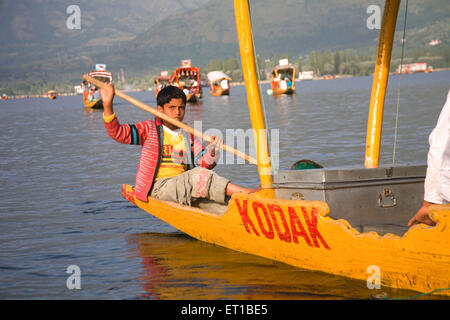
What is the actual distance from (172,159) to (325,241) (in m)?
2.54

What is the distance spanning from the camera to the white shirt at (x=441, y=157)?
4.32 meters

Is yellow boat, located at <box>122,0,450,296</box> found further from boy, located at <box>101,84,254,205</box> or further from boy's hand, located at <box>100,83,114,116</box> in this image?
boy's hand, located at <box>100,83,114,116</box>

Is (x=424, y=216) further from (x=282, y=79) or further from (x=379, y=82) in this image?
(x=282, y=79)

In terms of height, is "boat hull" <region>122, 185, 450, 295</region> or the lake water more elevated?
"boat hull" <region>122, 185, 450, 295</region>

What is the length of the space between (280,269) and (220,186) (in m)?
1.36

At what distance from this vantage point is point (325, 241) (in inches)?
219

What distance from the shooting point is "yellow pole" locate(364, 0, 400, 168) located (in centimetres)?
704

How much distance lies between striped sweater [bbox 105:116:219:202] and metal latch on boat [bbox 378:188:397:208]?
2.26 m

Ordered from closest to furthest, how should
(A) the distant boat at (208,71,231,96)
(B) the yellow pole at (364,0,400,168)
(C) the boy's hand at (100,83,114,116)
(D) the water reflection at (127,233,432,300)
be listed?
(D) the water reflection at (127,233,432,300)
(C) the boy's hand at (100,83,114,116)
(B) the yellow pole at (364,0,400,168)
(A) the distant boat at (208,71,231,96)

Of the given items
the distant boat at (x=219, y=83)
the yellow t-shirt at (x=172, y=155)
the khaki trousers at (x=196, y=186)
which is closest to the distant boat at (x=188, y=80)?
the distant boat at (x=219, y=83)

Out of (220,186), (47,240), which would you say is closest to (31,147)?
(47,240)

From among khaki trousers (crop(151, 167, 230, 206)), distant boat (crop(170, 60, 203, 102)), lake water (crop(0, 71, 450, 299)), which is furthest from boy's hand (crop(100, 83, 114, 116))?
distant boat (crop(170, 60, 203, 102))

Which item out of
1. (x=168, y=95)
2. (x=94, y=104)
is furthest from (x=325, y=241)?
(x=94, y=104)

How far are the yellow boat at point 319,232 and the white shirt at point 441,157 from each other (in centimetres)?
16
